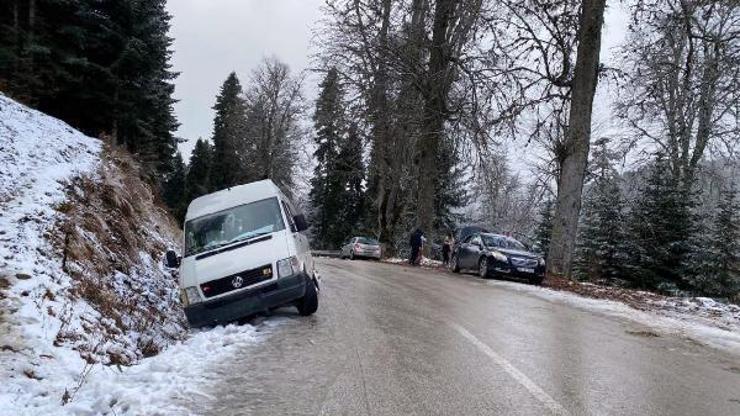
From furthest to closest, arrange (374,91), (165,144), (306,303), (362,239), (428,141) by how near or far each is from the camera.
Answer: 1. (362,239)
2. (165,144)
3. (428,141)
4. (374,91)
5. (306,303)

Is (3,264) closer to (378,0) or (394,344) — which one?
(394,344)

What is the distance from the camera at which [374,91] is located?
24031mm

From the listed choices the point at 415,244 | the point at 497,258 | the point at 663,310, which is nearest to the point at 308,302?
the point at 663,310

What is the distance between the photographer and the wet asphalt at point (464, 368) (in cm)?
539

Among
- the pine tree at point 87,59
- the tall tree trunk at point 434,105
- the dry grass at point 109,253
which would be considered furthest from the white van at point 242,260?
the tall tree trunk at point 434,105

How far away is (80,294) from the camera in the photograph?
27.3ft

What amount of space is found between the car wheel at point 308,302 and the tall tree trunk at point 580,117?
11112mm

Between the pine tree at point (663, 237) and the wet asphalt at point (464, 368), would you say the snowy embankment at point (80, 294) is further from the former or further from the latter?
the pine tree at point (663, 237)

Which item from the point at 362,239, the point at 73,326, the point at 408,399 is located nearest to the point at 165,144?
the point at 362,239

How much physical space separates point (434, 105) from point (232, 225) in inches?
572

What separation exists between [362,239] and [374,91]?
14.8 metres

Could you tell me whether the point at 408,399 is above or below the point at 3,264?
below

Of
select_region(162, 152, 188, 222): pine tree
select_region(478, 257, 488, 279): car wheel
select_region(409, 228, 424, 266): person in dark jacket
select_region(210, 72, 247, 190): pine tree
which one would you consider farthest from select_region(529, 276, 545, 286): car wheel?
select_region(162, 152, 188, 222): pine tree

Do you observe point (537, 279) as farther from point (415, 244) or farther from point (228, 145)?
point (228, 145)
